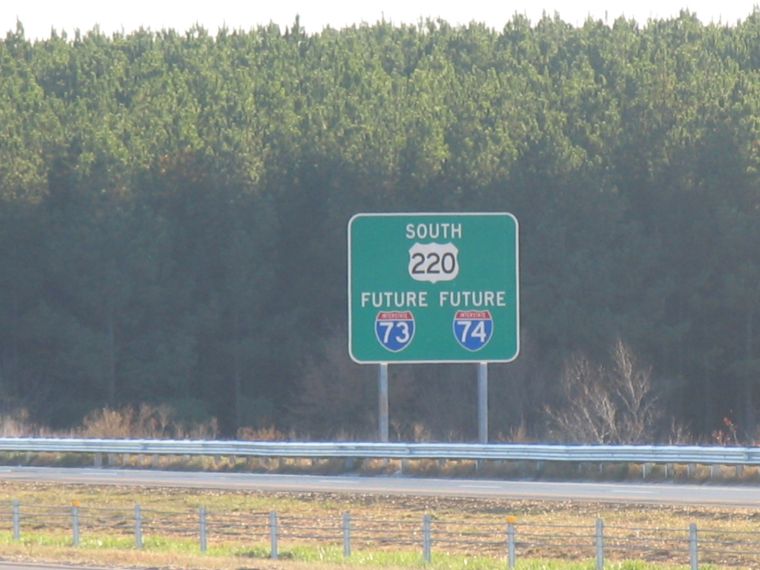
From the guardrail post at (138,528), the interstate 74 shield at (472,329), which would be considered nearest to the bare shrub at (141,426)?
the interstate 74 shield at (472,329)

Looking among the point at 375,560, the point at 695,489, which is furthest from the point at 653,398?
the point at 375,560

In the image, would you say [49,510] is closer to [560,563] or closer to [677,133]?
[560,563]

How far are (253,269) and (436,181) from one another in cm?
791

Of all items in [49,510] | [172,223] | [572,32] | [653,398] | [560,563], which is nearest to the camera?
[560,563]

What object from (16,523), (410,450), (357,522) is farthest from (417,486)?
(16,523)

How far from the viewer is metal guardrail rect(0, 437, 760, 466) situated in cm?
Result: 3472

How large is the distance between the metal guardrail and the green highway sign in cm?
196

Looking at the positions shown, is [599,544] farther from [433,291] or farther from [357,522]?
[433,291]

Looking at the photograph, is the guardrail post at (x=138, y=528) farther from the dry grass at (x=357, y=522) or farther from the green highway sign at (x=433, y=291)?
the green highway sign at (x=433, y=291)

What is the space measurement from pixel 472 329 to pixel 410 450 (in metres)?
2.89

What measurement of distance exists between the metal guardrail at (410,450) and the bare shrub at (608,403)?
728cm

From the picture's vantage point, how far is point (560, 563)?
2275 centimetres

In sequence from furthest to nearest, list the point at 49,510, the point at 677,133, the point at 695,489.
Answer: the point at 677,133 → the point at 695,489 → the point at 49,510

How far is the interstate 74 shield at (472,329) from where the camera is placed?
126 feet
